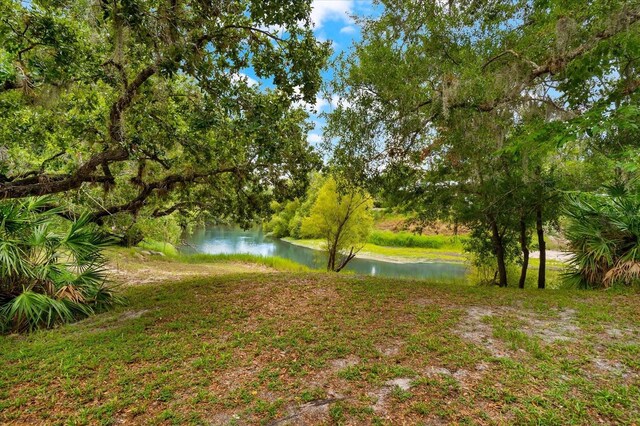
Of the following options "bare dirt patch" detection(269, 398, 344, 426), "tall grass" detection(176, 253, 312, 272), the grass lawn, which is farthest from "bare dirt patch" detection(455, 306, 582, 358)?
"tall grass" detection(176, 253, 312, 272)

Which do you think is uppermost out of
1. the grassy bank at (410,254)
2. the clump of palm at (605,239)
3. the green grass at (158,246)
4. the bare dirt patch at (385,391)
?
the clump of palm at (605,239)

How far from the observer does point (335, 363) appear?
141 inches

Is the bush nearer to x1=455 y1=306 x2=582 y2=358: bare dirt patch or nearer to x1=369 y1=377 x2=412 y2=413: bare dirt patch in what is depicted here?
x1=455 y1=306 x2=582 y2=358: bare dirt patch

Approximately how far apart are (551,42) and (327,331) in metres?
5.86

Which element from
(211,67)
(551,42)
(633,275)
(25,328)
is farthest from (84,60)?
(633,275)

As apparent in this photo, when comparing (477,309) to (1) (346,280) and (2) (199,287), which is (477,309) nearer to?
(1) (346,280)

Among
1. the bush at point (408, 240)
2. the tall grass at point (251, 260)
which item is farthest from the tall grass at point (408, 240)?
the tall grass at point (251, 260)

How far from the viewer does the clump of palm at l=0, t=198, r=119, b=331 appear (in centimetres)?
487

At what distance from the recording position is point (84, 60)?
503cm

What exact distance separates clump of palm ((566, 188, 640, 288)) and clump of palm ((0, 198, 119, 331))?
940 cm

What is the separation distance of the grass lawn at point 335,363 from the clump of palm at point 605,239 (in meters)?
1.08

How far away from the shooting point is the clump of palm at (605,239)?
6445 millimetres

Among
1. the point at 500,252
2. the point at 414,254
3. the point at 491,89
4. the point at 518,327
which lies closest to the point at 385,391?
the point at 518,327

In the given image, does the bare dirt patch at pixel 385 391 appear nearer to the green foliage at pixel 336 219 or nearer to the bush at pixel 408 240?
the green foliage at pixel 336 219
